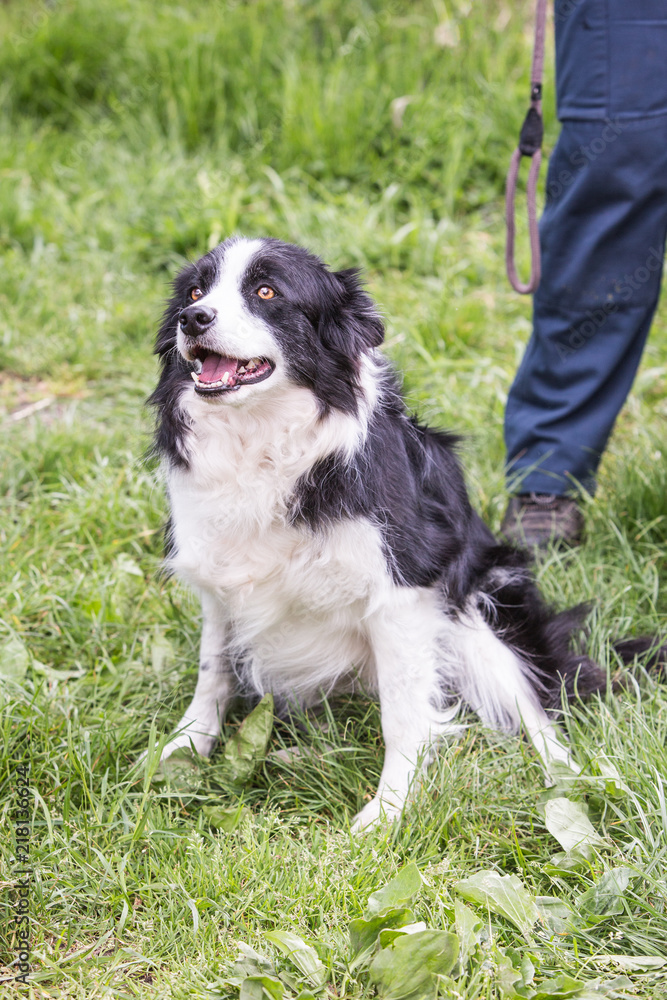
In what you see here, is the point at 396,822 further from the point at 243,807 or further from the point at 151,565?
the point at 151,565

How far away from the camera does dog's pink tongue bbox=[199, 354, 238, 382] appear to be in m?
1.91

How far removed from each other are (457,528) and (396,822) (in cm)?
71

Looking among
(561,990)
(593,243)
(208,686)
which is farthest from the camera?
(593,243)

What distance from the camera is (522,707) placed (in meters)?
2.19

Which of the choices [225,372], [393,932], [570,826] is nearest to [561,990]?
[393,932]

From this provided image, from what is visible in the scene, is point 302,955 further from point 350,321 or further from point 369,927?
point 350,321

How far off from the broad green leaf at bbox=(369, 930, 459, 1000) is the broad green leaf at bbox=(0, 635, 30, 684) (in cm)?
113

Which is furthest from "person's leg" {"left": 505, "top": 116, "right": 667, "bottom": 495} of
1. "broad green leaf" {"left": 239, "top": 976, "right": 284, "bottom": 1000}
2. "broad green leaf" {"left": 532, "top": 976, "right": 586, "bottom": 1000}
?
"broad green leaf" {"left": 239, "top": 976, "right": 284, "bottom": 1000}

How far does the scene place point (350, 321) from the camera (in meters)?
2.03

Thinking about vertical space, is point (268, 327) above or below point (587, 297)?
above

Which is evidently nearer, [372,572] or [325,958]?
[325,958]

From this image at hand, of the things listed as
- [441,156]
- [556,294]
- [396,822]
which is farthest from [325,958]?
[441,156]

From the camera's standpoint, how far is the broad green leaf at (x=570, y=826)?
1747 millimetres

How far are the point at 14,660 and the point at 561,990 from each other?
143 cm
